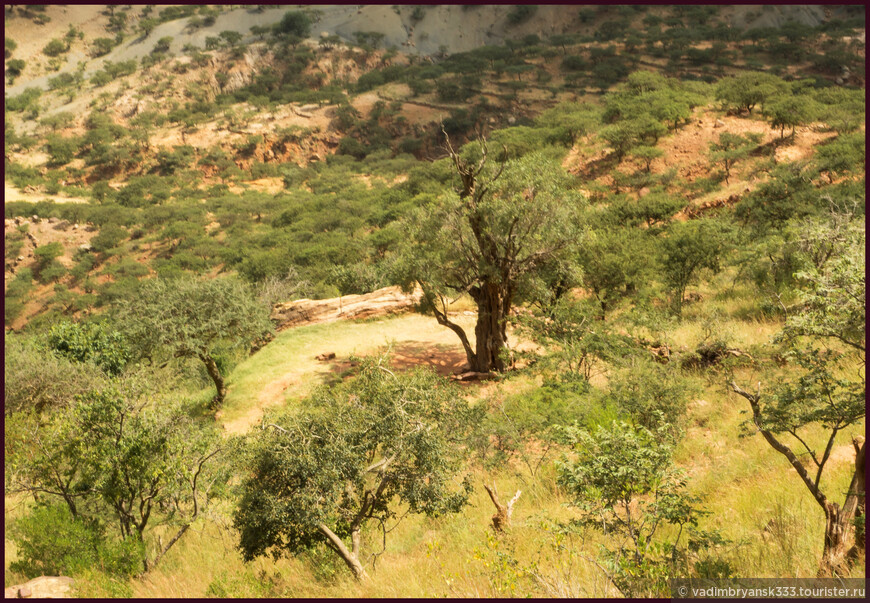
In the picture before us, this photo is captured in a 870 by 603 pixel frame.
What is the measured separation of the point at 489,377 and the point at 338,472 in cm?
930

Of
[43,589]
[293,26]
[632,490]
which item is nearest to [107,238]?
[43,589]

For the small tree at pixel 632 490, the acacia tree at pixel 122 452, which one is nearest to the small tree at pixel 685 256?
the small tree at pixel 632 490

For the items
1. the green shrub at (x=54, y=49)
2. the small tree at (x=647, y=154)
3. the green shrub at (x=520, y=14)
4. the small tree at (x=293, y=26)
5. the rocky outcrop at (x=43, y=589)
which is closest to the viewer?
the rocky outcrop at (x=43, y=589)

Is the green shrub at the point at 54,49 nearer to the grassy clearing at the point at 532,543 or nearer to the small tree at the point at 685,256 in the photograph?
the grassy clearing at the point at 532,543

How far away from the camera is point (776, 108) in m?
35.0

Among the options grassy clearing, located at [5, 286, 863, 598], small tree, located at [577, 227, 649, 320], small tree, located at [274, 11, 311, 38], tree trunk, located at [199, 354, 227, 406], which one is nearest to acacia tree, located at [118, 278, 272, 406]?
tree trunk, located at [199, 354, 227, 406]

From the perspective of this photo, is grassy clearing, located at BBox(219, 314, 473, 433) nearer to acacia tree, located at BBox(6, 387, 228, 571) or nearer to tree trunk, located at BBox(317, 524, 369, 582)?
acacia tree, located at BBox(6, 387, 228, 571)

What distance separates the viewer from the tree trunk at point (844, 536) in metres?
4.26

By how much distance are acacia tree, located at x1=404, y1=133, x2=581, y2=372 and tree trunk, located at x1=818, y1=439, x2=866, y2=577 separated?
981 centimetres

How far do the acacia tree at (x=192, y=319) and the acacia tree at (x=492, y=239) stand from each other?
532 cm

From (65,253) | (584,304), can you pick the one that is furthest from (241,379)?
(65,253)

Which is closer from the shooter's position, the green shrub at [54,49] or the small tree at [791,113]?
the small tree at [791,113]

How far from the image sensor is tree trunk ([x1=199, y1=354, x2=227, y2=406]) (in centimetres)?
1591

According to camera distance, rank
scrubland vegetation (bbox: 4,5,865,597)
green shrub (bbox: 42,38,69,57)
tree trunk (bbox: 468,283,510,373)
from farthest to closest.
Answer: green shrub (bbox: 42,38,69,57) → tree trunk (bbox: 468,283,510,373) → scrubland vegetation (bbox: 4,5,865,597)
